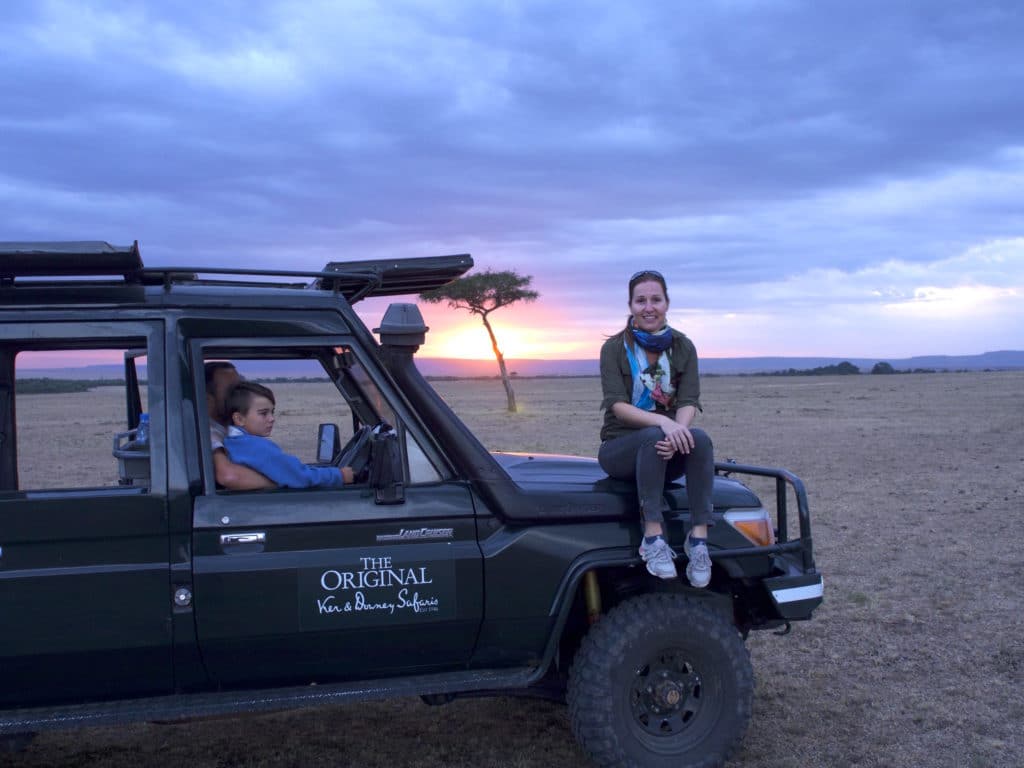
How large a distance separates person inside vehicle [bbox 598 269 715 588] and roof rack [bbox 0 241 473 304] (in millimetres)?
837

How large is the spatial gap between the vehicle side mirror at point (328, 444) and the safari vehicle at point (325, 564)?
85 cm

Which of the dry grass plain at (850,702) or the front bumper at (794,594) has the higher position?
the front bumper at (794,594)

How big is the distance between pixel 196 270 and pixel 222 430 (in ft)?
2.50

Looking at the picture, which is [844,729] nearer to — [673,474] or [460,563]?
[673,474]

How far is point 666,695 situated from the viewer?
4133mm

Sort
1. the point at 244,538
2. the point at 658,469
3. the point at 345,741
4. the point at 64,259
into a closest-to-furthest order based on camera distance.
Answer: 1. the point at 64,259
2. the point at 244,538
3. the point at 658,469
4. the point at 345,741

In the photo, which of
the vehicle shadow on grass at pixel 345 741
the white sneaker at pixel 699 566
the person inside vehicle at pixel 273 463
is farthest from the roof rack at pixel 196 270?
the vehicle shadow on grass at pixel 345 741

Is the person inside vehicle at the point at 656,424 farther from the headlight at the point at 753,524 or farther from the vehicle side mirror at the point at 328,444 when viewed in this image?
the vehicle side mirror at the point at 328,444

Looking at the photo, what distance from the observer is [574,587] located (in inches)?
155

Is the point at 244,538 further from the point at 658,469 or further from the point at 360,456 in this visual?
the point at 658,469

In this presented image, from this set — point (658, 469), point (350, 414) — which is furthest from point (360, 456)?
point (658, 469)

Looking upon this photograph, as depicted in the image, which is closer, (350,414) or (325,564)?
(325,564)

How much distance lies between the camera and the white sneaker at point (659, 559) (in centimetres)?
→ 389

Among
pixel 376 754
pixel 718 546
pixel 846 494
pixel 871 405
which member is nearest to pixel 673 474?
pixel 718 546
